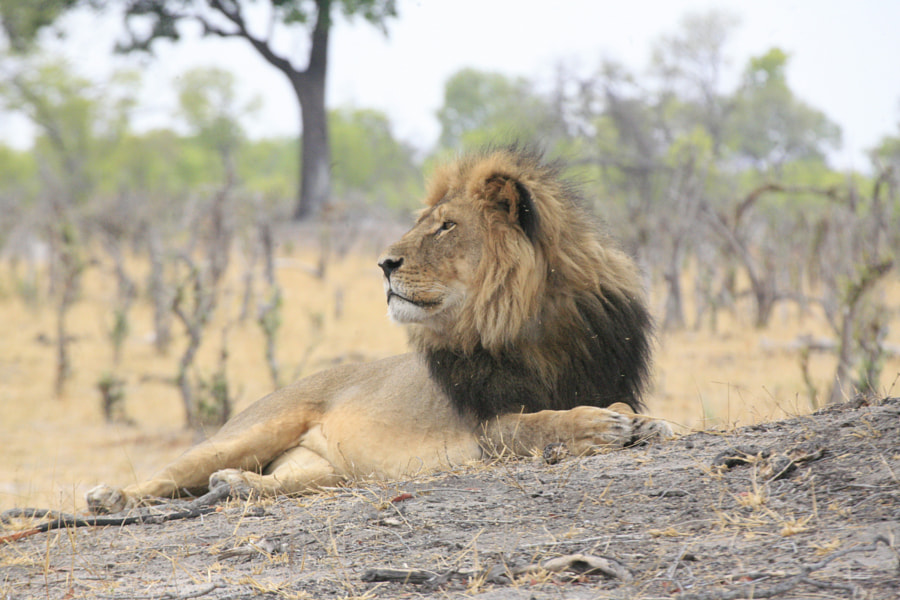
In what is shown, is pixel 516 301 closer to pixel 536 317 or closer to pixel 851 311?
pixel 536 317

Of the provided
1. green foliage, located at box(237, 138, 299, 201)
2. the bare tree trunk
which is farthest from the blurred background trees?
green foliage, located at box(237, 138, 299, 201)

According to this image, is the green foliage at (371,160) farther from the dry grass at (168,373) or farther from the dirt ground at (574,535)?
the dirt ground at (574,535)

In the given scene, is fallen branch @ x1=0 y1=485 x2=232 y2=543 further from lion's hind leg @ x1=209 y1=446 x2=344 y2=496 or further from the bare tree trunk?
the bare tree trunk

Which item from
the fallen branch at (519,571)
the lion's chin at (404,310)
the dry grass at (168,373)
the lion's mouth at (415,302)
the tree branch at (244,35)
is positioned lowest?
the dry grass at (168,373)

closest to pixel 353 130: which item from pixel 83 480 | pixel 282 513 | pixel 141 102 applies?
pixel 141 102

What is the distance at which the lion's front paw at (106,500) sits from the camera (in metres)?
3.88

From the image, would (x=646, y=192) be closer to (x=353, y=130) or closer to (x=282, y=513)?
(x=282, y=513)

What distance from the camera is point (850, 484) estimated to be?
8.29 feet

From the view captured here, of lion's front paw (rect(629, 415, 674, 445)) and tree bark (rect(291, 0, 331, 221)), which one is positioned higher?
tree bark (rect(291, 0, 331, 221))

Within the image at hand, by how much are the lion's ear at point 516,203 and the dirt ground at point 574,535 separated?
41.3 inches

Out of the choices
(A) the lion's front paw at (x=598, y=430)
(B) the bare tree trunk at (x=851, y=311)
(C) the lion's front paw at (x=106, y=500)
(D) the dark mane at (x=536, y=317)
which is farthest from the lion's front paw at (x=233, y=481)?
(B) the bare tree trunk at (x=851, y=311)

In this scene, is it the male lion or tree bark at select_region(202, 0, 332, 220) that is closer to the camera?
the male lion

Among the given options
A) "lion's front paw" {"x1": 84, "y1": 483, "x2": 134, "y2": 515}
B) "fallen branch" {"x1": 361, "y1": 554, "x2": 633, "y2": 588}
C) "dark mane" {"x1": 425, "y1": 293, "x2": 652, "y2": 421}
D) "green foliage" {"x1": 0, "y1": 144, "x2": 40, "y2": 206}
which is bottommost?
"lion's front paw" {"x1": 84, "y1": 483, "x2": 134, "y2": 515}

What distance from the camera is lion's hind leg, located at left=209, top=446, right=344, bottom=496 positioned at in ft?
13.0
